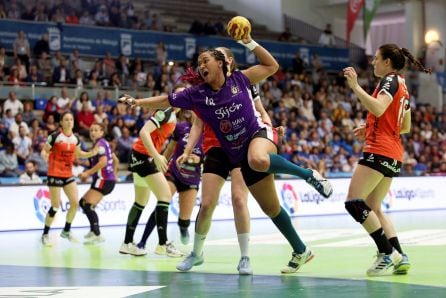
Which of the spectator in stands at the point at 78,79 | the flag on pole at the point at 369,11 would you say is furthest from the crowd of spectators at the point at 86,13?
the flag on pole at the point at 369,11

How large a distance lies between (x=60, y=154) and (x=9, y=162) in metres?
6.12

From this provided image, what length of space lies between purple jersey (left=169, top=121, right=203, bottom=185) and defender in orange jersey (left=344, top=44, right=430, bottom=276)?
3439 millimetres

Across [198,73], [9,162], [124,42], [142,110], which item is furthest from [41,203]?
[124,42]

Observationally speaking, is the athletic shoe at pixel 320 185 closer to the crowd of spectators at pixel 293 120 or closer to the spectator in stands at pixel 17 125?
the crowd of spectators at pixel 293 120

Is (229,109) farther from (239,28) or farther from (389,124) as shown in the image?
(389,124)

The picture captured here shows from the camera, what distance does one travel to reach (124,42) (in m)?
29.5

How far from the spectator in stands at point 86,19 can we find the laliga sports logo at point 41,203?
39.9ft

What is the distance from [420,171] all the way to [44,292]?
21689mm

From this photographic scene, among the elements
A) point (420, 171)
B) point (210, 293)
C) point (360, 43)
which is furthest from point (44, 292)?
point (360, 43)

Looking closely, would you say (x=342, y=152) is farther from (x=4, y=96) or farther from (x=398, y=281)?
(x=398, y=281)

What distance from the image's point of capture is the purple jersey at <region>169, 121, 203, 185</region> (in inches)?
456

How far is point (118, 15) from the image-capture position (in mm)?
30797

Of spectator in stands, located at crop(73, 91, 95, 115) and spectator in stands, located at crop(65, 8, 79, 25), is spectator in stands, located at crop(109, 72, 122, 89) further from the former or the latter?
spectator in stands, located at crop(65, 8, 79, 25)

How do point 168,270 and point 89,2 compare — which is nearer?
point 168,270
